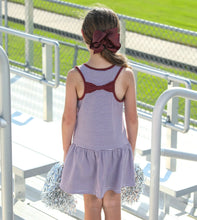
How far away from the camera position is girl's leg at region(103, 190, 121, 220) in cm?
307

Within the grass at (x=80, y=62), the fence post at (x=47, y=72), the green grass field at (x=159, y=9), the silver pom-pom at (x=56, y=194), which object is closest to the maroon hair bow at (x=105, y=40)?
the silver pom-pom at (x=56, y=194)

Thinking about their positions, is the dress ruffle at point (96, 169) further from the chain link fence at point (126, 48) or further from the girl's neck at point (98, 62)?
the chain link fence at point (126, 48)

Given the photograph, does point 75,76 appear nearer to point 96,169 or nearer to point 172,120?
point 96,169

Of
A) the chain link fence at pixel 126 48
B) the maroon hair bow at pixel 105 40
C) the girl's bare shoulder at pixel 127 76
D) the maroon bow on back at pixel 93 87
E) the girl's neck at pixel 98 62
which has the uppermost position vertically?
the maroon hair bow at pixel 105 40

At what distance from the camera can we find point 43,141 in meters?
4.61

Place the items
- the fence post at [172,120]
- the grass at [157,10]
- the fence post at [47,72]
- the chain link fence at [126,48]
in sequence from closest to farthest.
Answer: the fence post at [172,120] → the fence post at [47,72] → the chain link fence at [126,48] → the grass at [157,10]

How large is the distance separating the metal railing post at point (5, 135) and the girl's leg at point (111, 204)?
48cm

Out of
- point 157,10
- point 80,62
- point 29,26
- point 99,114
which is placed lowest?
point 157,10

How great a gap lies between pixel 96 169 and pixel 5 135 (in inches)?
18.4

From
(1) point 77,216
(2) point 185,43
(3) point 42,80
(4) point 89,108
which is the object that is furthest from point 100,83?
(2) point 185,43

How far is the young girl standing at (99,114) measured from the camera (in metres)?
2.88

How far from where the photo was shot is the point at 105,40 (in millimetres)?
2855

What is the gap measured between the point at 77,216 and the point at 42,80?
1601 mm

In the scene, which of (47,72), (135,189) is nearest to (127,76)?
(135,189)
